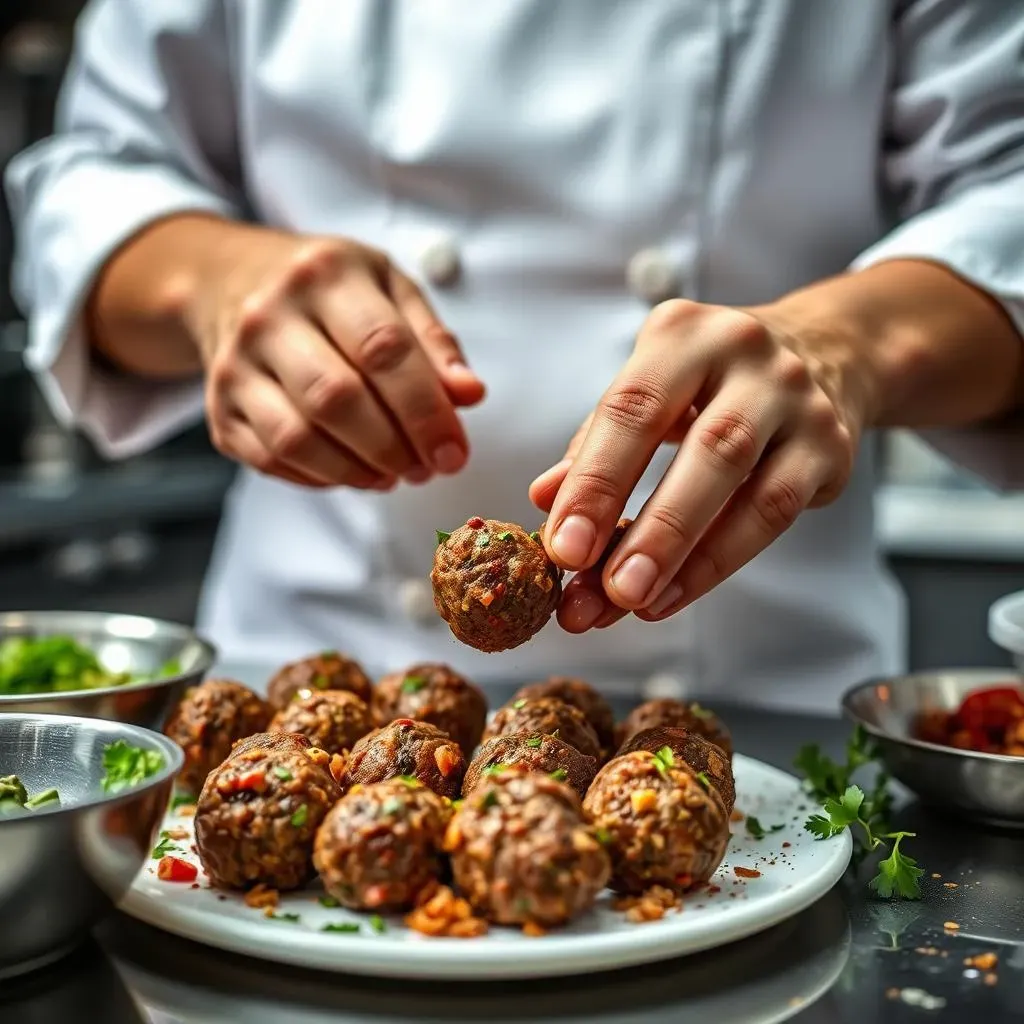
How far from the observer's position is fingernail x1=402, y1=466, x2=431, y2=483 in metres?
1.54

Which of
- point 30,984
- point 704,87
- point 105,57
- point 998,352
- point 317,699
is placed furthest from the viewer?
point 105,57

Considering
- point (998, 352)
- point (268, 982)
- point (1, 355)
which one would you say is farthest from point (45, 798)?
point (1, 355)

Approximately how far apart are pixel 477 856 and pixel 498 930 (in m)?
0.06

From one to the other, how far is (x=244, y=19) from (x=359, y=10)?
210mm

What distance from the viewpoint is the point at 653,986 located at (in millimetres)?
983

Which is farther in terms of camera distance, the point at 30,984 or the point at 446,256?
the point at 446,256

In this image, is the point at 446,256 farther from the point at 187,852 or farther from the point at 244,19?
the point at 187,852

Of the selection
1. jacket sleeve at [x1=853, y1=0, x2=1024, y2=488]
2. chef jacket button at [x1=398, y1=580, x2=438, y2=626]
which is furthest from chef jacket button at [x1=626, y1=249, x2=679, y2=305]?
chef jacket button at [x1=398, y1=580, x2=438, y2=626]

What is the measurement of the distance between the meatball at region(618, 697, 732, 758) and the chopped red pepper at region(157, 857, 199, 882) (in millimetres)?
442

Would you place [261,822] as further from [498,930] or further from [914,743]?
[914,743]

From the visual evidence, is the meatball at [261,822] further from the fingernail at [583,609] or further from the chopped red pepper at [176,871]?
the fingernail at [583,609]

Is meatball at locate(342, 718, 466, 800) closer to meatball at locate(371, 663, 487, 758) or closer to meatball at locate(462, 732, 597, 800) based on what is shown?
meatball at locate(462, 732, 597, 800)

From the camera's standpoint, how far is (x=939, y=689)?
1.55 metres

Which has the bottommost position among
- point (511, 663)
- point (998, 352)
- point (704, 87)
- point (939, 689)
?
point (511, 663)
